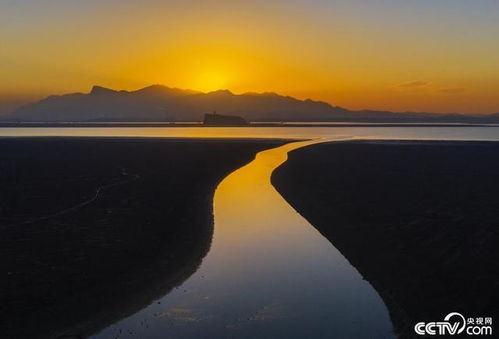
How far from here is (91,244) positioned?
2122 cm

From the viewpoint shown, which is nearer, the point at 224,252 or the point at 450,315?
the point at 450,315

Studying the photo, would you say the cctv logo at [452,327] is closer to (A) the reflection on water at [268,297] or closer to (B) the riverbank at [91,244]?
(A) the reflection on water at [268,297]

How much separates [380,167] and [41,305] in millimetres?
40622

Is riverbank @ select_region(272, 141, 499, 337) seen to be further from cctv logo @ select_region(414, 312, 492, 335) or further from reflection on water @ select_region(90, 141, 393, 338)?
reflection on water @ select_region(90, 141, 393, 338)

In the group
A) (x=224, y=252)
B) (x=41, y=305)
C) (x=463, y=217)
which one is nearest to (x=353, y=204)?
(x=463, y=217)

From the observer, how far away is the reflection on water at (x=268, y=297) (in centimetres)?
1328

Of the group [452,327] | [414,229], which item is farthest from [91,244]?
[452,327]

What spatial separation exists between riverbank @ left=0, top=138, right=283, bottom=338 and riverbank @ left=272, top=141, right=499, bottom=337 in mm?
6779

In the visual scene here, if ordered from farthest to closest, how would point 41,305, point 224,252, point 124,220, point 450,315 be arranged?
point 124,220, point 224,252, point 41,305, point 450,315

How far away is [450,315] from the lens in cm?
1351

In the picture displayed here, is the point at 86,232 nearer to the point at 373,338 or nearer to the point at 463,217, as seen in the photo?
the point at 373,338

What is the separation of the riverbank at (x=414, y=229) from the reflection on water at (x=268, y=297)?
801mm

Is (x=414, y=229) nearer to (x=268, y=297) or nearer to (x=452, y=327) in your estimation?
(x=268, y=297)

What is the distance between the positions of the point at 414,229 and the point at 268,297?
9.71m
